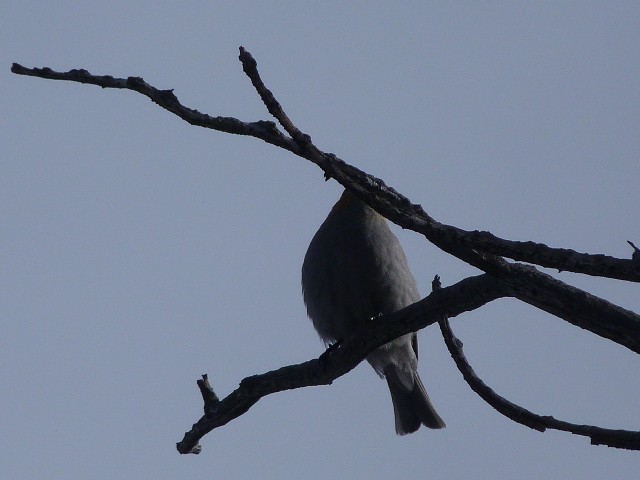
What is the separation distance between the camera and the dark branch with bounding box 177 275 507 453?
460 centimetres

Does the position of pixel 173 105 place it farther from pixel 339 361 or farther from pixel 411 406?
pixel 411 406

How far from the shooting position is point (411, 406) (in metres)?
8.15

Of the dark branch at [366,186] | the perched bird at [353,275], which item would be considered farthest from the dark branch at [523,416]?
the perched bird at [353,275]

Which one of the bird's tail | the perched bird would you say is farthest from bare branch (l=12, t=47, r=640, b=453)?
the bird's tail

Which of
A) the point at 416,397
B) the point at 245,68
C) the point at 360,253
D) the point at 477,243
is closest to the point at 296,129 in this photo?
the point at 245,68

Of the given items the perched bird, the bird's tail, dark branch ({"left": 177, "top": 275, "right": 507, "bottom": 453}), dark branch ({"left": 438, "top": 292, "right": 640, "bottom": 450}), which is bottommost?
dark branch ({"left": 438, "top": 292, "right": 640, "bottom": 450})

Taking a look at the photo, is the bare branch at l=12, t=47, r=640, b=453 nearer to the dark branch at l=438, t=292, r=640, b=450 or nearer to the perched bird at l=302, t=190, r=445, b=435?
the dark branch at l=438, t=292, r=640, b=450

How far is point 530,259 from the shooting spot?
381cm

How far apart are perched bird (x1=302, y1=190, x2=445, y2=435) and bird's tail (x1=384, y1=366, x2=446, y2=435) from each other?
0.44 metres

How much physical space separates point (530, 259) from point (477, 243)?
0.23 meters

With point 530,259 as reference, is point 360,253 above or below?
above

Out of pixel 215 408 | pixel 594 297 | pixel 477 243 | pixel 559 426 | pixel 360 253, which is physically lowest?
pixel 559 426

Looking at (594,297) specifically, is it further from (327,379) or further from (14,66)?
(14,66)

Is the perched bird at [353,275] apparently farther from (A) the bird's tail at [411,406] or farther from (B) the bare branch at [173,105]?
(B) the bare branch at [173,105]
